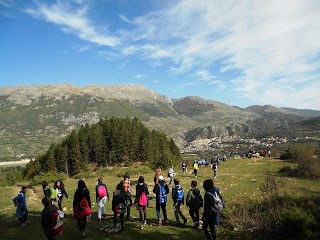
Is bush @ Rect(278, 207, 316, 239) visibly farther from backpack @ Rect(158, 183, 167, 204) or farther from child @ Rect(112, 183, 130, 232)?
child @ Rect(112, 183, 130, 232)

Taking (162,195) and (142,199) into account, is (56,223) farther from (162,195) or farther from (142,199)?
(162,195)

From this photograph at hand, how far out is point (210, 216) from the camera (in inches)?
451

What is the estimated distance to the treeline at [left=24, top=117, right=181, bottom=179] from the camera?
62.3 meters

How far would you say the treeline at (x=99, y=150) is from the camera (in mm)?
62344

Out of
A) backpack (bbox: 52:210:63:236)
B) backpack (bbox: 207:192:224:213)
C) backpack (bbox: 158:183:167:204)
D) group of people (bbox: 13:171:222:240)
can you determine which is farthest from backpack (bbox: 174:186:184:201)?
backpack (bbox: 52:210:63:236)

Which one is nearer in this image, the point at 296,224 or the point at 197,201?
the point at 296,224

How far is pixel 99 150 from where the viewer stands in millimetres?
65625

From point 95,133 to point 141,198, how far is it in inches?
2164

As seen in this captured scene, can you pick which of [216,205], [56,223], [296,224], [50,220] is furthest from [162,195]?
[296,224]

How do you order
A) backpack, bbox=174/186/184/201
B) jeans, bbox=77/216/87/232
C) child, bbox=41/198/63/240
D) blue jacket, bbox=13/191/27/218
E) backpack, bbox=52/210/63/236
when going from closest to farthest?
child, bbox=41/198/63/240, backpack, bbox=52/210/63/236, jeans, bbox=77/216/87/232, backpack, bbox=174/186/184/201, blue jacket, bbox=13/191/27/218

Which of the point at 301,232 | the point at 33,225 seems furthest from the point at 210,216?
the point at 33,225

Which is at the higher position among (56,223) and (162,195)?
(162,195)

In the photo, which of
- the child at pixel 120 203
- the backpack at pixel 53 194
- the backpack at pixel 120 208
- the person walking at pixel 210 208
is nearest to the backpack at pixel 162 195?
the child at pixel 120 203

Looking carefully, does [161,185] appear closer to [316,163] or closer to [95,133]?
[316,163]
